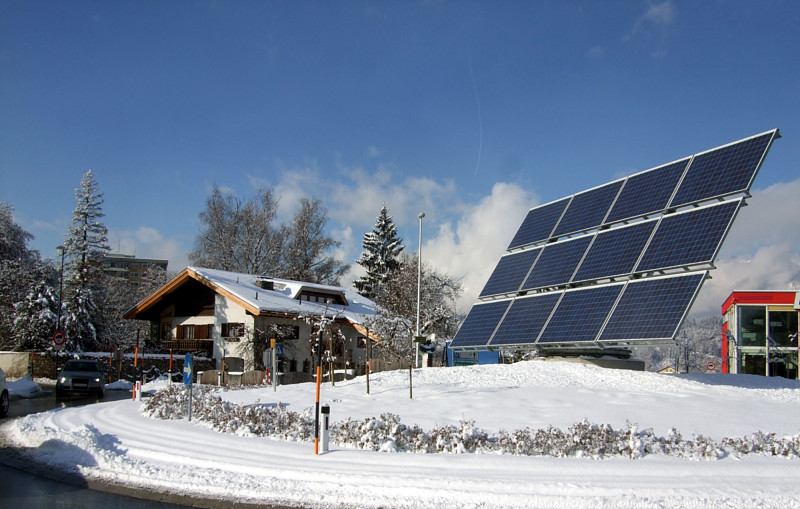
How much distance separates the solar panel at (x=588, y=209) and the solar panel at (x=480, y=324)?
13.4 ft

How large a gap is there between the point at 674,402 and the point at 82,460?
13932 mm

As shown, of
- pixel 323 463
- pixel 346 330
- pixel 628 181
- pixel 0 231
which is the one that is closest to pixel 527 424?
pixel 323 463

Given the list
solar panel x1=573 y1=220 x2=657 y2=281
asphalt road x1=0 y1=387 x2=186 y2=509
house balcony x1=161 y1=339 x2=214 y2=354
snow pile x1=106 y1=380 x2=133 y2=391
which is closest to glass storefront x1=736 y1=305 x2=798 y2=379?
solar panel x1=573 y1=220 x2=657 y2=281

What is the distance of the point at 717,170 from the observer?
1883 cm

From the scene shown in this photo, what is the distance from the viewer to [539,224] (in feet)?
87.7

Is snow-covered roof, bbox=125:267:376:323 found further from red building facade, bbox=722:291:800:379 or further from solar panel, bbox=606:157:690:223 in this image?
red building facade, bbox=722:291:800:379

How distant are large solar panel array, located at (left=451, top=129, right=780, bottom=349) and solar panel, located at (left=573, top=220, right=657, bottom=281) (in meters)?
0.05

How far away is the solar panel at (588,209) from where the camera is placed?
914 inches

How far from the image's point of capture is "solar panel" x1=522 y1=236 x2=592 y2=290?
22.0 m

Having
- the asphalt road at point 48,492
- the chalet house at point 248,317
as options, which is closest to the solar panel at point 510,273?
the chalet house at point 248,317

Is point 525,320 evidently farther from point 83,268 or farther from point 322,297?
point 83,268

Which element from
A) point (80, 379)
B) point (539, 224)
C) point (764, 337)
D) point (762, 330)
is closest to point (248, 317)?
point (80, 379)

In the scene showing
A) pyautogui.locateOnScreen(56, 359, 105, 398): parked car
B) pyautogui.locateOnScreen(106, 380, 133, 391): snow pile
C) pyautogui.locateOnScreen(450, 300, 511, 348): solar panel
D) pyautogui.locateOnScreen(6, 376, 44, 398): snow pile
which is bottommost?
pyautogui.locateOnScreen(106, 380, 133, 391): snow pile

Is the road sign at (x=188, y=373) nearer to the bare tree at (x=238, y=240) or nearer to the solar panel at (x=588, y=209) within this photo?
the solar panel at (x=588, y=209)
